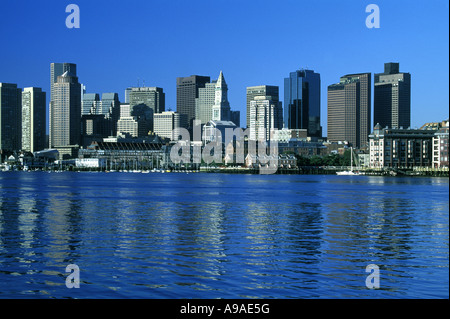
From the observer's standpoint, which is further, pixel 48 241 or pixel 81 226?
pixel 81 226

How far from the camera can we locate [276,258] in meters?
33.8

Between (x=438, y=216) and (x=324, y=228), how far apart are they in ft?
49.4

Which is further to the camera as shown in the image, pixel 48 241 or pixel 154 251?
pixel 48 241

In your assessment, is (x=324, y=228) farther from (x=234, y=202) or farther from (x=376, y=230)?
(x=234, y=202)

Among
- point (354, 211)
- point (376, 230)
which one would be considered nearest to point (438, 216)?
point (354, 211)

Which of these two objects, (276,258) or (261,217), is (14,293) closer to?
(276,258)

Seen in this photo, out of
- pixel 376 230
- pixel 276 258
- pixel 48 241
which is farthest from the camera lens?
pixel 376 230

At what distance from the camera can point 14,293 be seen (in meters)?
25.8

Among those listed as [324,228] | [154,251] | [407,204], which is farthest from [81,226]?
[407,204]
